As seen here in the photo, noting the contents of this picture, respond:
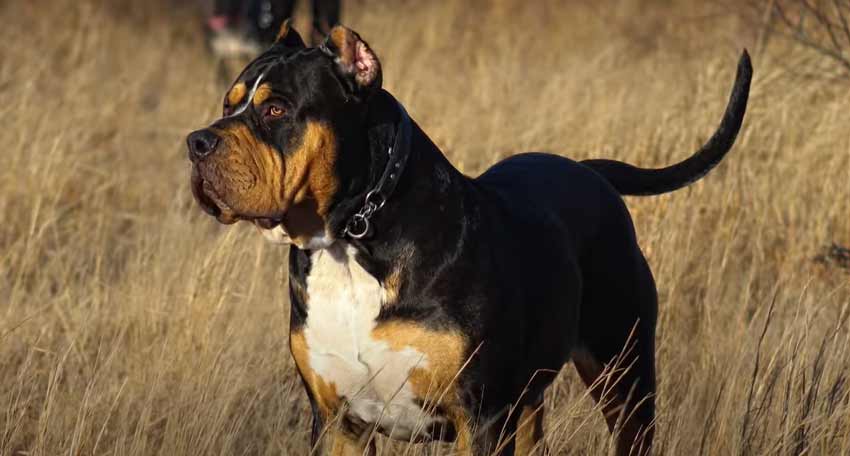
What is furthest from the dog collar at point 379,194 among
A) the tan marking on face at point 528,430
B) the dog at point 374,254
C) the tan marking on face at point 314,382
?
the tan marking on face at point 528,430

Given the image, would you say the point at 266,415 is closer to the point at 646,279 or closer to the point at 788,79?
the point at 646,279

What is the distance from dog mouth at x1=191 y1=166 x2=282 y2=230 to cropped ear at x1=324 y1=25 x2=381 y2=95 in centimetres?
44

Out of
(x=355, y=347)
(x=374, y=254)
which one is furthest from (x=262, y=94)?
(x=355, y=347)

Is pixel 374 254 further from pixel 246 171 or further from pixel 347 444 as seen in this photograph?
pixel 347 444

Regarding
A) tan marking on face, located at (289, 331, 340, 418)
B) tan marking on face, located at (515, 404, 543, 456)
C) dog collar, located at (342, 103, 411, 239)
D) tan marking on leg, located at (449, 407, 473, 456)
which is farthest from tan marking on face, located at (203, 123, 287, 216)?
tan marking on face, located at (515, 404, 543, 456)

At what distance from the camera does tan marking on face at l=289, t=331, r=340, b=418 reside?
4.09 metres

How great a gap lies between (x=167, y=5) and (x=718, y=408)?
12288 mm

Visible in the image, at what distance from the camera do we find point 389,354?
3.97m

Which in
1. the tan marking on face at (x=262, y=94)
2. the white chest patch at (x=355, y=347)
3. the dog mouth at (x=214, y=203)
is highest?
the tan marking on face at (x=262, y=94)

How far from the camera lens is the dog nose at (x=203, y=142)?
3.79 metres

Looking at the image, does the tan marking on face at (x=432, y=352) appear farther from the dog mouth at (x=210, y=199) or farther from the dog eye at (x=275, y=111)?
the dog eye at (x=275, y=111)

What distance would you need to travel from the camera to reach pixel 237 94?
397 cm

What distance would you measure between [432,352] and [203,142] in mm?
818

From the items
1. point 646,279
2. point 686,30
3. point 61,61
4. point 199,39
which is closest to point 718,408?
point 646,279
